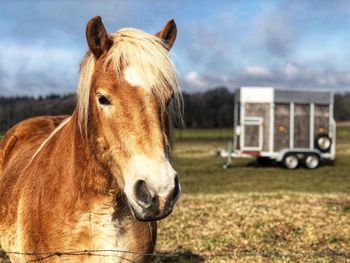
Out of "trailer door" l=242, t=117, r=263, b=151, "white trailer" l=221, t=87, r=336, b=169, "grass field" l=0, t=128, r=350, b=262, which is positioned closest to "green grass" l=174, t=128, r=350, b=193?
"grass field" l=0, t=128, r=350, b=262

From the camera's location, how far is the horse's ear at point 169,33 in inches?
119

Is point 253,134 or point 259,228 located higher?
point 253,134

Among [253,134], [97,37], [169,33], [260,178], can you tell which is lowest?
[260,178]

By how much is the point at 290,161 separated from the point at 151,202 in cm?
1985

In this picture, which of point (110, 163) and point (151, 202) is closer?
point (151, 202)

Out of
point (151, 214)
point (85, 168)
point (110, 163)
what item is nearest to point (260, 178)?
point (85, 168)

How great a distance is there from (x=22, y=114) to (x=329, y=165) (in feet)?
48.3

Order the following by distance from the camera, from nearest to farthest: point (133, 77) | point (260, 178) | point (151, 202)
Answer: point (151, 202) < point (133, 77) < point (260, 178)

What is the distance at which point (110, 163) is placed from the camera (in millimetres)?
2613

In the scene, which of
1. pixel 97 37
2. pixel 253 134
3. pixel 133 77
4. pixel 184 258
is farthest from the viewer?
pixel 253 134

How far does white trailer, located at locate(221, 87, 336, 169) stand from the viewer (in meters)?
21.3

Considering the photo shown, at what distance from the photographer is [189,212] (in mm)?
9516

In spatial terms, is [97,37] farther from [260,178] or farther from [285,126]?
[285,126]

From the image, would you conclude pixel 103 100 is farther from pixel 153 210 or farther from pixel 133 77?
pixel 153 210
